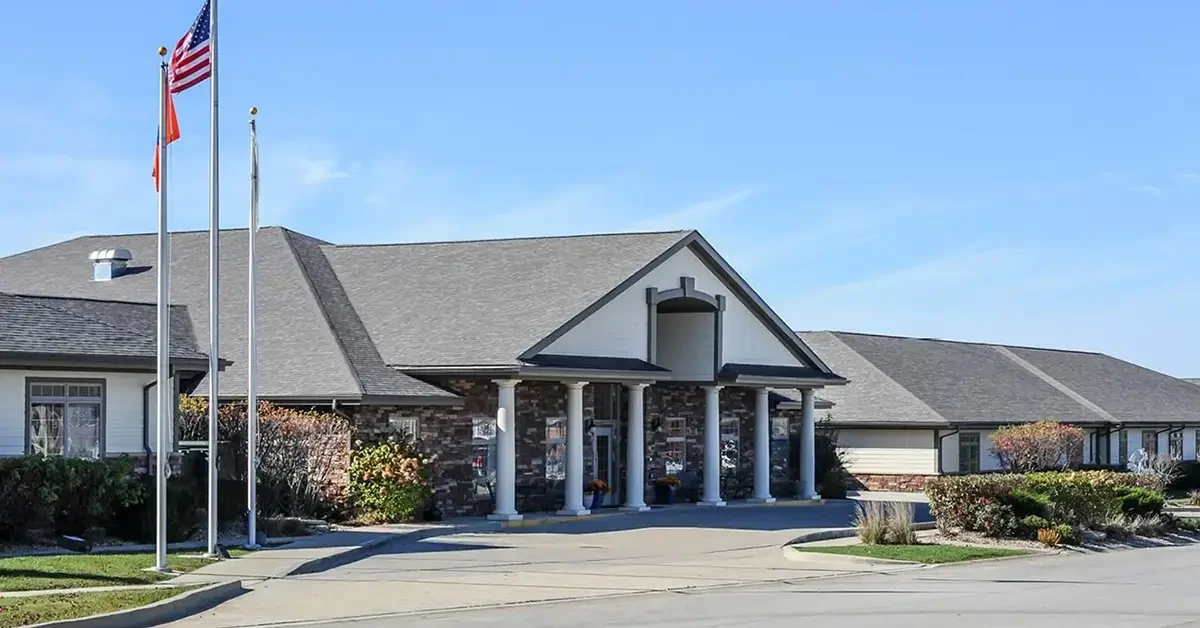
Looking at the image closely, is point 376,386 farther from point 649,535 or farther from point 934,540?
point 934,540

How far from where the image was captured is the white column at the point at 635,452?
122ft

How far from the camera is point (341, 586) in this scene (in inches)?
830

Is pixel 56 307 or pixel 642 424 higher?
pixel 56 307

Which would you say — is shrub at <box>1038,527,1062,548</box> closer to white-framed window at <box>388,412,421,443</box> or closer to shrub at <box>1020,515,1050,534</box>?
shrub at <box>1020,515,1050,534</box>

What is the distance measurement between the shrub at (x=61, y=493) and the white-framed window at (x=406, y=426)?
7.70 m

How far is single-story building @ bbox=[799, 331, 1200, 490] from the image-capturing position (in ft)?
167

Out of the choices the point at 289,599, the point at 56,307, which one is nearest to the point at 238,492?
the point at 56,307

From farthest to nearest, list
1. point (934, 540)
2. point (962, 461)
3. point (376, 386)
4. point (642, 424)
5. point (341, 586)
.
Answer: point (962, 461)
point (642, 424)
point (376, 386)
point (934, 540)
point (341, 586)

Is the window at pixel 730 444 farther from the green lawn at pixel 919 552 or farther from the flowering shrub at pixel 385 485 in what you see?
the green lawn at pixel 919 552

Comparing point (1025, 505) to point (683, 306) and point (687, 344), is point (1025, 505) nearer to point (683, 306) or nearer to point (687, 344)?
point (687, 344)

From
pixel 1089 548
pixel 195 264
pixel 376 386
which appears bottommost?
pixel 1089 548

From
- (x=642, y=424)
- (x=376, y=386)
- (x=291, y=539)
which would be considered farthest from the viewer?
(x=642, y=424)

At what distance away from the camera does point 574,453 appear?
35.0 metres

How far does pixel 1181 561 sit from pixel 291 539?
1549 centimetres
